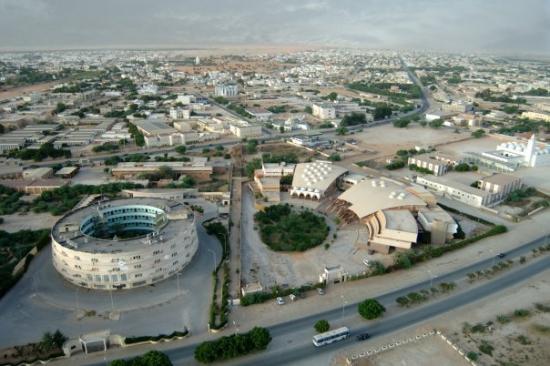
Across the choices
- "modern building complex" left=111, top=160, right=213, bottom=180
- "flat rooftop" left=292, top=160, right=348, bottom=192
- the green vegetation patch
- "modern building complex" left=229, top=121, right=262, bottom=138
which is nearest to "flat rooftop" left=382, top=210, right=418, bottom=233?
"flat rooftop" left=292, top=160, right=348, bottom=192

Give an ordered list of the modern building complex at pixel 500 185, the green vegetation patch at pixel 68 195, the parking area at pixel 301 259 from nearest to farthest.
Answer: the parking area at pixel 301 259 → the green vegetation patch at pixel 68 195 → the modern building complex at pixel 500 185

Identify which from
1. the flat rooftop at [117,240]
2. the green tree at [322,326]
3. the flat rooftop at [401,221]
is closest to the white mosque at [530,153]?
the flat rooftop at [401,221]

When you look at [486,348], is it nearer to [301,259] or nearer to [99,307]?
[301,259]

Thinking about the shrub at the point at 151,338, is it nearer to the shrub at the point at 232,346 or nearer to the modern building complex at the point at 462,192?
the shrub at the point at 232,346

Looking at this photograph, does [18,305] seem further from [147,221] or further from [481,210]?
[481,210]

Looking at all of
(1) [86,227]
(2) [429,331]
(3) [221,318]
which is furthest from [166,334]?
(2) [429,331]

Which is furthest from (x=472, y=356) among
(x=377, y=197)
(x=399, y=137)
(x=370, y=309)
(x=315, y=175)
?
(x=399, y=137)

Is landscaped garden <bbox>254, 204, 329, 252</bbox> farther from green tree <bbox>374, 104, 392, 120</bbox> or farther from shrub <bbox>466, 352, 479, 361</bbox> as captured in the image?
green tree <bbox>374, 104, 392, 120</bbox>
